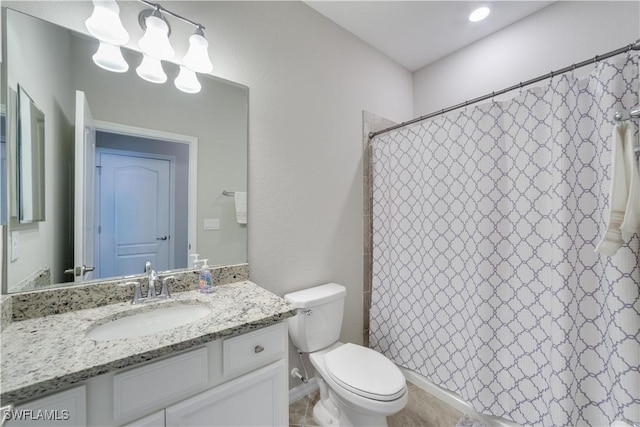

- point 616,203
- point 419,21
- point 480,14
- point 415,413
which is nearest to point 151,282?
point 415,413

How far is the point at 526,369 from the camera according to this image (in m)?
1.33

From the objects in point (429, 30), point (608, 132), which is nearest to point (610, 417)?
point (608, 132)

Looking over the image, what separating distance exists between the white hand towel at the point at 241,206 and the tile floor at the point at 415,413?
122 cm

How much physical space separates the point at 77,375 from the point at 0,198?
28.0 inches

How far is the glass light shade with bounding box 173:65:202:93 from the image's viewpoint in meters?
1.25

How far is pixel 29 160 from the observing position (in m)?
0.96

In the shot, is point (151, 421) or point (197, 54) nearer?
point (151, 421)

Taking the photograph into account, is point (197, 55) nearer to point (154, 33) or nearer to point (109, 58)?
point (154, 33)

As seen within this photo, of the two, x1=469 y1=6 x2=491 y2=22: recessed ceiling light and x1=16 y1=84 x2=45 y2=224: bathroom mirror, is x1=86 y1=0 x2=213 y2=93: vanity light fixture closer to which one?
x1=16 y1=84 x2=45 y2=224: bathroom mirror

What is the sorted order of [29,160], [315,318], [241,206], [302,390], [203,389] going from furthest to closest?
[302,390] → [315,318] → [241,206] → [29,160] → [203,389]

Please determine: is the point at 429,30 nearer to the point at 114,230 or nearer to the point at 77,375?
the point at 114,230

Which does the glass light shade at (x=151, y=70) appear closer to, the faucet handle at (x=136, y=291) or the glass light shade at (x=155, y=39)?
the glass light shade at (x=155, y=39)

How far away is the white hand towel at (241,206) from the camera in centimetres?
143

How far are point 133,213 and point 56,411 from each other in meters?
0.75
